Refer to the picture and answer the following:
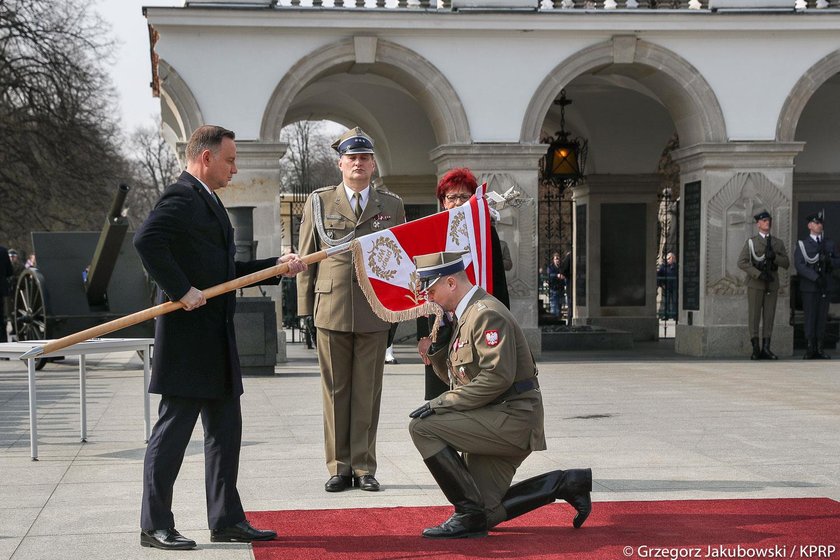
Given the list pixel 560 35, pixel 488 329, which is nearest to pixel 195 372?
pixel 488 329

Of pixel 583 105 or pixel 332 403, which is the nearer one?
pixel 332 403

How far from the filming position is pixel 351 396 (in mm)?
6789

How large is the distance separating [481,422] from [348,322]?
1579 millimetres

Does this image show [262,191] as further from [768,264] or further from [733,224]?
[768,264]

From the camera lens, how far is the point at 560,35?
16.6 metres

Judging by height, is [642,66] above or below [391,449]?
above

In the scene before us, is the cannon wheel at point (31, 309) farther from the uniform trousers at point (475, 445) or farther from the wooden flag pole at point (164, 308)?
the uniform trousers at point (475, 445)

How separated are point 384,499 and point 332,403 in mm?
713

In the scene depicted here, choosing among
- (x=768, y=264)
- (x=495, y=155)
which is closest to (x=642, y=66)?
(x=495, y=155)

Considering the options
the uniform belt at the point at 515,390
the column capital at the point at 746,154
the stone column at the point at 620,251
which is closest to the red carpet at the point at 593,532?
the uniform belt at the point at 515,390

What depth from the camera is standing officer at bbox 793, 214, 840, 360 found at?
16.5 metres

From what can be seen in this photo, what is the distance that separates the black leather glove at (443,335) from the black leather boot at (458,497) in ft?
1.96

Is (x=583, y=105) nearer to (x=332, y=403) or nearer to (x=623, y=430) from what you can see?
(x=623, y=430)

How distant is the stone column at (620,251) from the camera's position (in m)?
21.4
